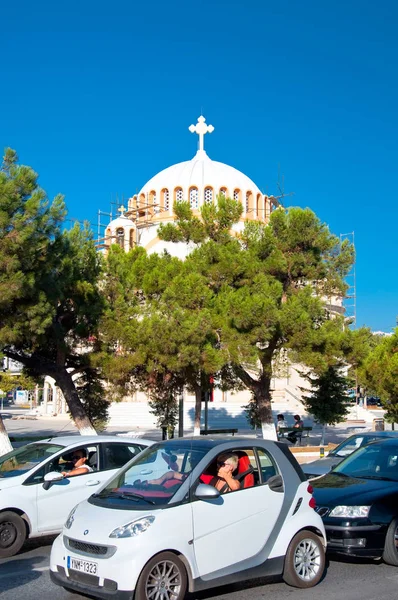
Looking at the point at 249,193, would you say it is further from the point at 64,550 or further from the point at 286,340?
the point at 64,550

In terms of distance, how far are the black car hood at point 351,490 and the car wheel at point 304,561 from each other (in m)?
0.98

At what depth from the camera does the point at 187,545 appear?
5.41 metres

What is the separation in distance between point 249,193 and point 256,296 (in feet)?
88.3

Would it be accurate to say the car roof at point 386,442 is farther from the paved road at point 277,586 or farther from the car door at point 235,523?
the car door at point 235,523

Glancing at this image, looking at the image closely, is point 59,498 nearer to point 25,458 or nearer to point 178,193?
point 25,458

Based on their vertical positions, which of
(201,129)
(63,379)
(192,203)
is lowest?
(63,379)

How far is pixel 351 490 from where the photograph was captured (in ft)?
25.3

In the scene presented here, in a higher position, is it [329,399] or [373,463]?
[329,399]

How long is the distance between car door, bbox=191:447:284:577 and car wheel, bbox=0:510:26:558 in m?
3.40

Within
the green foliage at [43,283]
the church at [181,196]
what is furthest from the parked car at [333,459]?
the church at [181,196]

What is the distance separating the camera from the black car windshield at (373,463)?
27.3 feet

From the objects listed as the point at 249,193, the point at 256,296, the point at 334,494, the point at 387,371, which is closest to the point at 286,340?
the point at 256,296

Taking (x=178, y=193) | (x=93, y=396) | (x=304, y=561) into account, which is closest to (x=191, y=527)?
(x=304, y=561)

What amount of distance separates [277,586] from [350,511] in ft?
4.35
